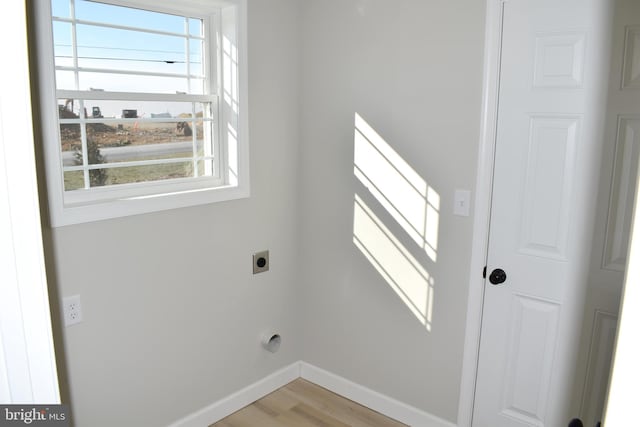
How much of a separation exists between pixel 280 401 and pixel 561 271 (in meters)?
1.78

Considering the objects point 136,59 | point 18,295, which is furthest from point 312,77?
point 18,295

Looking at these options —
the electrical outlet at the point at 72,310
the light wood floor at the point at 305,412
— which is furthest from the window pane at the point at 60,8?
the light wood floor at the point at 305,412

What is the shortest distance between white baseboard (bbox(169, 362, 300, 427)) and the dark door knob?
1.49 m

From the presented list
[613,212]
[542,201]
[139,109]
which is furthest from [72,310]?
[613,212]

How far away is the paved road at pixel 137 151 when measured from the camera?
2225 mm

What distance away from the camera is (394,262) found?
9.18 feet

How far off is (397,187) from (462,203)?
1.26ft

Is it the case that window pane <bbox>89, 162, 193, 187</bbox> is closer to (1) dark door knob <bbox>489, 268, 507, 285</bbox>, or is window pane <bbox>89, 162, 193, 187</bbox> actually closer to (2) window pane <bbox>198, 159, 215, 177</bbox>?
(2) window pane <bbox>198, 159, 215, 177</bbox>

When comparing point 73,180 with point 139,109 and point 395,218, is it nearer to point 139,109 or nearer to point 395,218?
point 139,109

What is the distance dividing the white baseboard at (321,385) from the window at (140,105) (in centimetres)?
118

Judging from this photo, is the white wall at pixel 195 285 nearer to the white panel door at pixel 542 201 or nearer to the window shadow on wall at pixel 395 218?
the window shadow on wall at pixel 395 218

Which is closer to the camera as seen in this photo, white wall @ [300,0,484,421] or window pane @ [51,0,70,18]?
window pane @ [51,0,70,18]

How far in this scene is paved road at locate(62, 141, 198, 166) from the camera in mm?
2225
